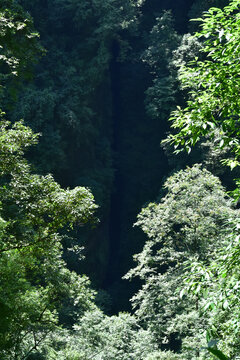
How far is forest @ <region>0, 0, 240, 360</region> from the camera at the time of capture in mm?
4172

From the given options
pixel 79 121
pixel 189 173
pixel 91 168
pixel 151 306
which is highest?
pixel 79 121

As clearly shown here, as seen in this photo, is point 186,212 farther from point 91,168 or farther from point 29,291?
point 91,168

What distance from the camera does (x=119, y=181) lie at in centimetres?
2545

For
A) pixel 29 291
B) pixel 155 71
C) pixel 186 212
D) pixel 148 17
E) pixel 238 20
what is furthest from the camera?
pixel 148 17

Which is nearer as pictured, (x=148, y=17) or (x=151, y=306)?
(x=151, y=306)

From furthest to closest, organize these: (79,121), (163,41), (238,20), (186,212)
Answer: (163,41)
(79,121)
(186,212)
(238,20)

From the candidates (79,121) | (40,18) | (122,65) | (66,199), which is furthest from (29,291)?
(122,65)

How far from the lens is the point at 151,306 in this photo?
10953 mm

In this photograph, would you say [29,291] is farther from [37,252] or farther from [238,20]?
[238,20]

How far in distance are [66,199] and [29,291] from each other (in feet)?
5.82

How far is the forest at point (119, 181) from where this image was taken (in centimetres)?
417

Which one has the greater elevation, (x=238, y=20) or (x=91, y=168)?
(x=91, y=168)

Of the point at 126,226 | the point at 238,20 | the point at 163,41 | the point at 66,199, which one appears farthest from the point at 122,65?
the point at 238,20

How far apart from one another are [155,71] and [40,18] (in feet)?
26.6
